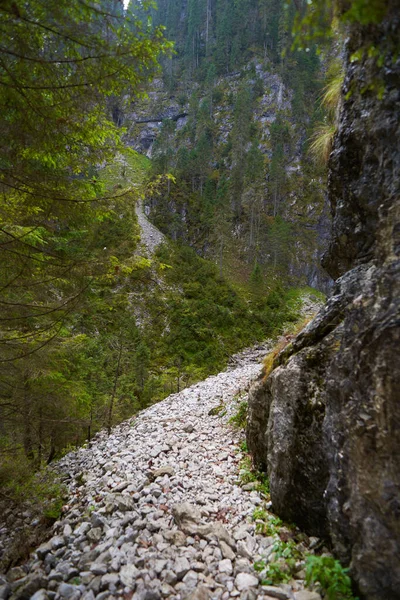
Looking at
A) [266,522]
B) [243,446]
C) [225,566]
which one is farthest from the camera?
[243,446]

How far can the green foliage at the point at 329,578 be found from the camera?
2.83 metres

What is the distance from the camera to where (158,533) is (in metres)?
4.23

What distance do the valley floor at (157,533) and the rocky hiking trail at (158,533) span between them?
12 millimetres

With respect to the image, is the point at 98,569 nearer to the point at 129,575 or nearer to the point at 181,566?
the point at 129,575

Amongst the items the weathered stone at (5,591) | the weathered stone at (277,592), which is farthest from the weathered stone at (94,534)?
the weathered stone at (277,592)

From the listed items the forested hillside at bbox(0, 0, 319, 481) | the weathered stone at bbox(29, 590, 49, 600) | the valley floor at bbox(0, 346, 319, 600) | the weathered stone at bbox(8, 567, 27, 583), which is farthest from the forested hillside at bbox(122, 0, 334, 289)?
the weathered stone at bbox(29, 590, 49, 600)

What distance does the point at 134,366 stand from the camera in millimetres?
15602

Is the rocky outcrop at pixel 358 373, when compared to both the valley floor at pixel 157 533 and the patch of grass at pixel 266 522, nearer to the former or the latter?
the patch of grass at pixel 266 522

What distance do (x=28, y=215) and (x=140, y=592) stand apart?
537 cm

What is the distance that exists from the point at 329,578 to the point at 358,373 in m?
1.97

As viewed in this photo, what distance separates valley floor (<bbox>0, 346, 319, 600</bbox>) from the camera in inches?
134

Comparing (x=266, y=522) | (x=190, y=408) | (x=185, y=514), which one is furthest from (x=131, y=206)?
(x=190, y=408)

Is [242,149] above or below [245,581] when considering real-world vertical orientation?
above

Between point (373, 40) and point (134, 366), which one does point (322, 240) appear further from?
point (373, 40)
